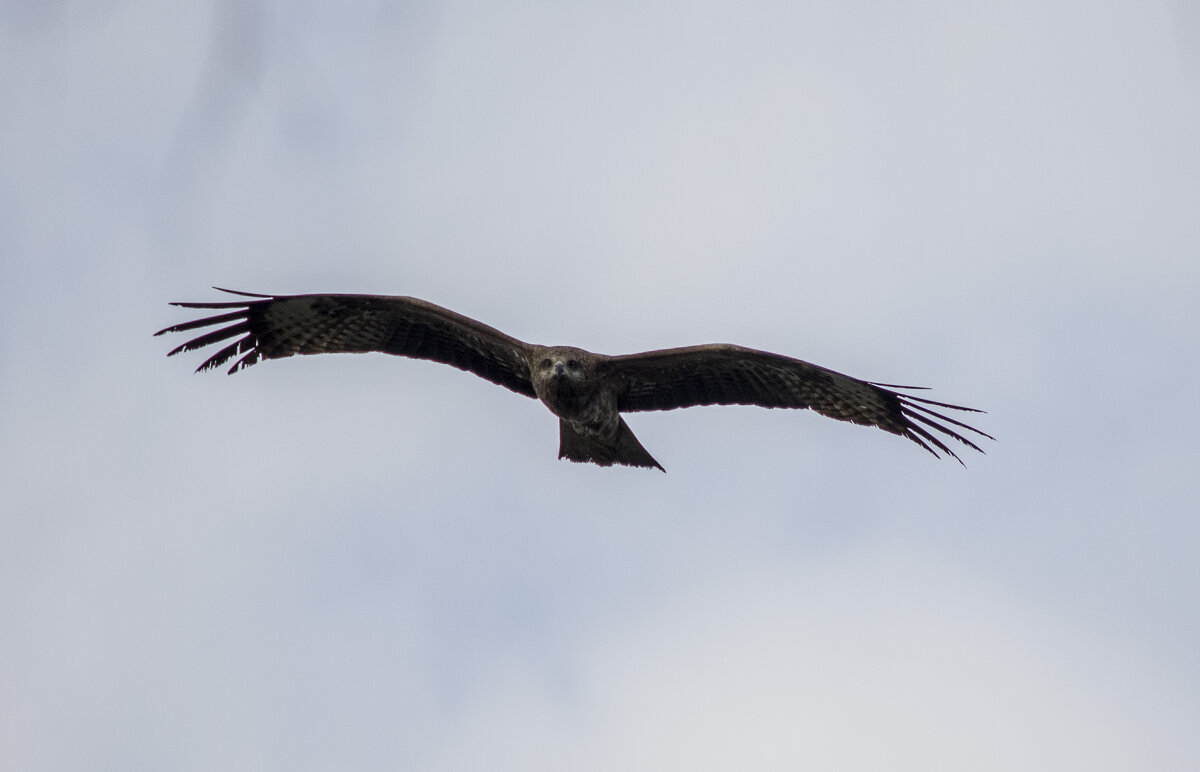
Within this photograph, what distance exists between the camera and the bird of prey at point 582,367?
1093cm

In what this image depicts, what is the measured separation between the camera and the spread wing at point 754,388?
1100 cm

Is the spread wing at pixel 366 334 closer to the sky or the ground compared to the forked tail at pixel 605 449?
closer to the sky

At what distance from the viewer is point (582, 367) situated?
422 inches

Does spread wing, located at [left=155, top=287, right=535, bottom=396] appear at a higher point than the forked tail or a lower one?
higher

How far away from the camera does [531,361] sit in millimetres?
11016

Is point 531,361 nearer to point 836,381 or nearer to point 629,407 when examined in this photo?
point 629,407

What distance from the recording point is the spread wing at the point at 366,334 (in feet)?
36.4

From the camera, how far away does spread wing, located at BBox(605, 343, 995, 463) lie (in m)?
11.0

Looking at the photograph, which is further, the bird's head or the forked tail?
the forked tail

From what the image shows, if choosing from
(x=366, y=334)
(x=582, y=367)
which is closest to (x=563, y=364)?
(x=582, y=367)

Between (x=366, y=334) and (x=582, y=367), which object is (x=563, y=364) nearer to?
(x=582, y=367)

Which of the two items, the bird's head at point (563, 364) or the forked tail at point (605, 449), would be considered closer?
the bird's head at point (563, 364)

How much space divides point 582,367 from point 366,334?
1.93m

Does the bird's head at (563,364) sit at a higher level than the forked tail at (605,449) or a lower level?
higher
